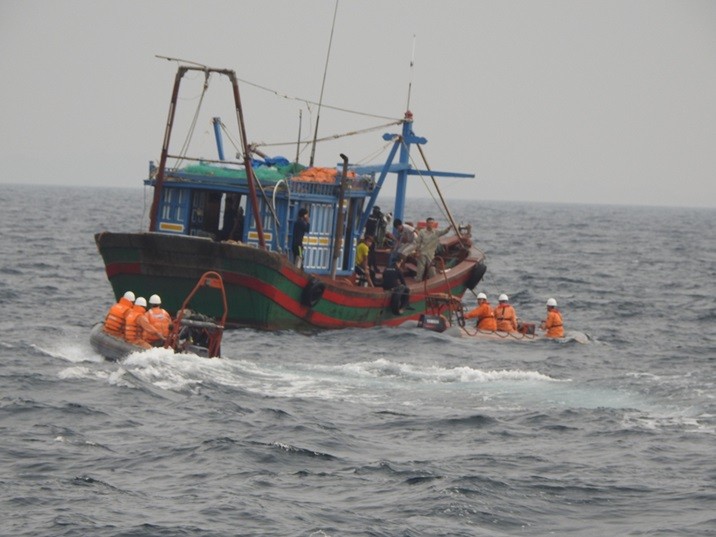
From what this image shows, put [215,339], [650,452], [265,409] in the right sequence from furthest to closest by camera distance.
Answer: [215,339], [265,409], [650,452]

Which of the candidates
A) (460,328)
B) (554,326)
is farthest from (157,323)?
(554,326)

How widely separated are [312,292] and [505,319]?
14.5 ft

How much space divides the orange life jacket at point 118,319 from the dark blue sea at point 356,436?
2.34ft

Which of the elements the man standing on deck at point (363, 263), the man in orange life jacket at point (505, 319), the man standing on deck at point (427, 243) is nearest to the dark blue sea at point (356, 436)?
the man in orange life jacket at point (505, 319)

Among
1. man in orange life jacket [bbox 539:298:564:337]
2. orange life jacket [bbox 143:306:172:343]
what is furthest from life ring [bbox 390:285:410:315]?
orange life jacket [bbox 143:306:172:343]

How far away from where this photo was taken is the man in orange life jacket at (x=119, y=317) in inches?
861

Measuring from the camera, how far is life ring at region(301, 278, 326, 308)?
26.0m

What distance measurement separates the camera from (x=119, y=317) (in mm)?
21969

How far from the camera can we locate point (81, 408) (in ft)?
57.0

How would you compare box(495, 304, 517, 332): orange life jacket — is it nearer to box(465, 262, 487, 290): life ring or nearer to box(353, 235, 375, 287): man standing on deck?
box(353, 235, 375, 287): man standing on deck

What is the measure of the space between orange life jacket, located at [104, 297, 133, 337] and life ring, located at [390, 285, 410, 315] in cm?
759

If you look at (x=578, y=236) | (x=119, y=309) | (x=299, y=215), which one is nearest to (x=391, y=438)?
(x=119, y=309)

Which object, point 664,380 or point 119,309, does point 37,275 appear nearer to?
point 119,309

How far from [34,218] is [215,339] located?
6305cm
